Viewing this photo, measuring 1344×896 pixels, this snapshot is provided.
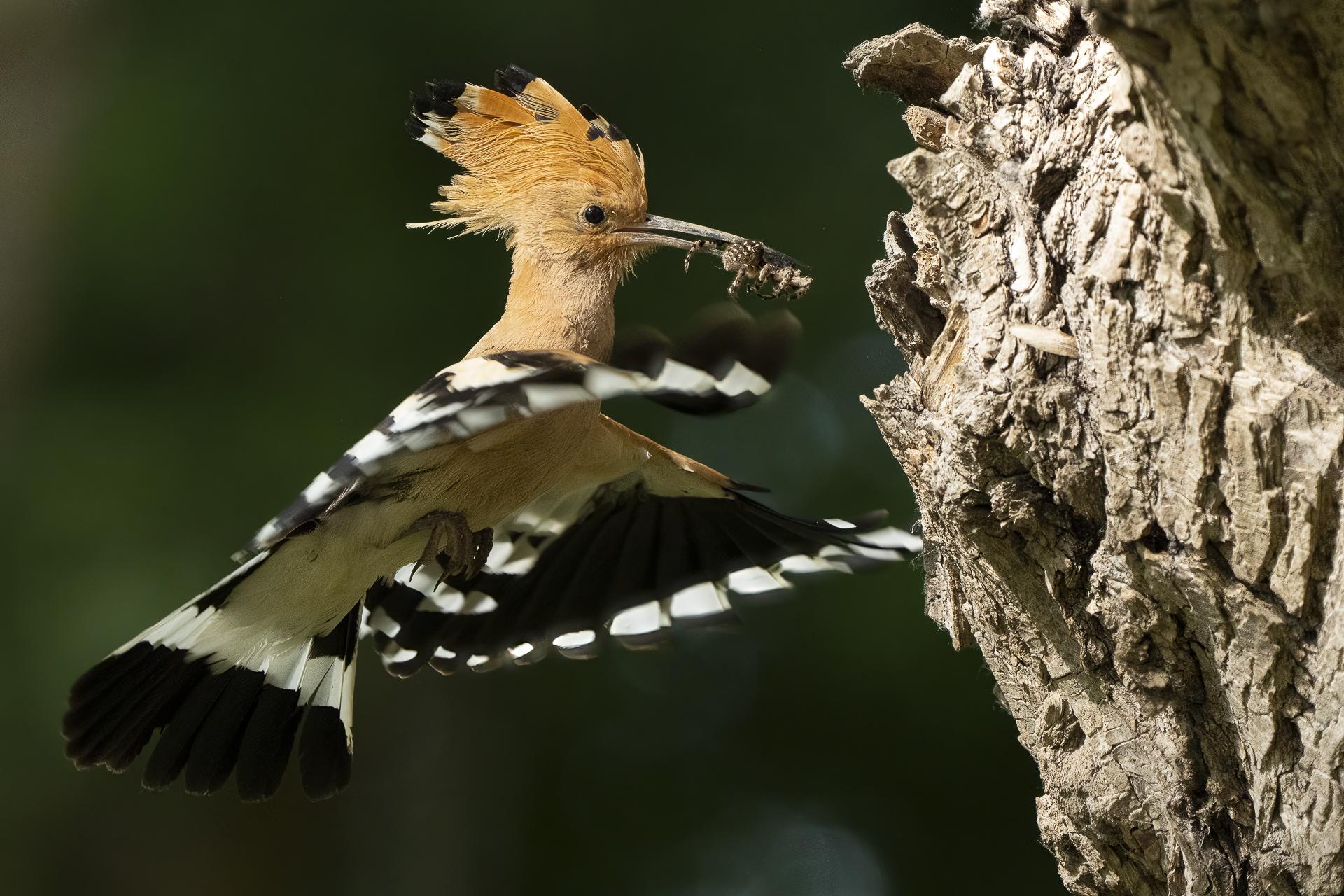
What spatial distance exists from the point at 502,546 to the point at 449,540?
359mm

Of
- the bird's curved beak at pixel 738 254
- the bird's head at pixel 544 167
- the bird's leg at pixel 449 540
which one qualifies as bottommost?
the bird's leg at pixel 449 540

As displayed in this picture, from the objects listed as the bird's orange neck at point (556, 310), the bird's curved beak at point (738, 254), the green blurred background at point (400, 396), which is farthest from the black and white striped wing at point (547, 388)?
the green blurred background at point (400, 396)

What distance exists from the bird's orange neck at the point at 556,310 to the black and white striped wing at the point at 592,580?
364 mm

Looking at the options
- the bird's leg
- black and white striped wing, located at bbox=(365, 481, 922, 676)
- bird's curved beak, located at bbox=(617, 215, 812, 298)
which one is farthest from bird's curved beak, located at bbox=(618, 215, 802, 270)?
the bird's leg

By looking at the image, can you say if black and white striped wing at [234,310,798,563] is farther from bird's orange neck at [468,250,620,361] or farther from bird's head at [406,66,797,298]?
bird's head at [406,66,797,298]

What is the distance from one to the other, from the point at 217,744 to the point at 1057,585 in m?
1.58

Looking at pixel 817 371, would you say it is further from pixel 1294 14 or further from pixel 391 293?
pixel 1294 14

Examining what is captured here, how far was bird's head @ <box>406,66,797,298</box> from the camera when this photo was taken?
2.34m

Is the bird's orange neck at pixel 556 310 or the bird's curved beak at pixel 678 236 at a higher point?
the bird's curved beak at pixel 678 236

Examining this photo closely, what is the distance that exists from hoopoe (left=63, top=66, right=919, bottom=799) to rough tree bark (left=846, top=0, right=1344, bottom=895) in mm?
574

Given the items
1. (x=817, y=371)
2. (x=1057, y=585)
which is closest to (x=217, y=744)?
→ (x=1057, y=585)

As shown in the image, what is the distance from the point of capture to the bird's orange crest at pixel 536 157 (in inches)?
92.2

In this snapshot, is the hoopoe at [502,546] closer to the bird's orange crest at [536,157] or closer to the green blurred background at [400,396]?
the bird's orange crest at [536,157]

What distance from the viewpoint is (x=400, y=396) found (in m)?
3.27
